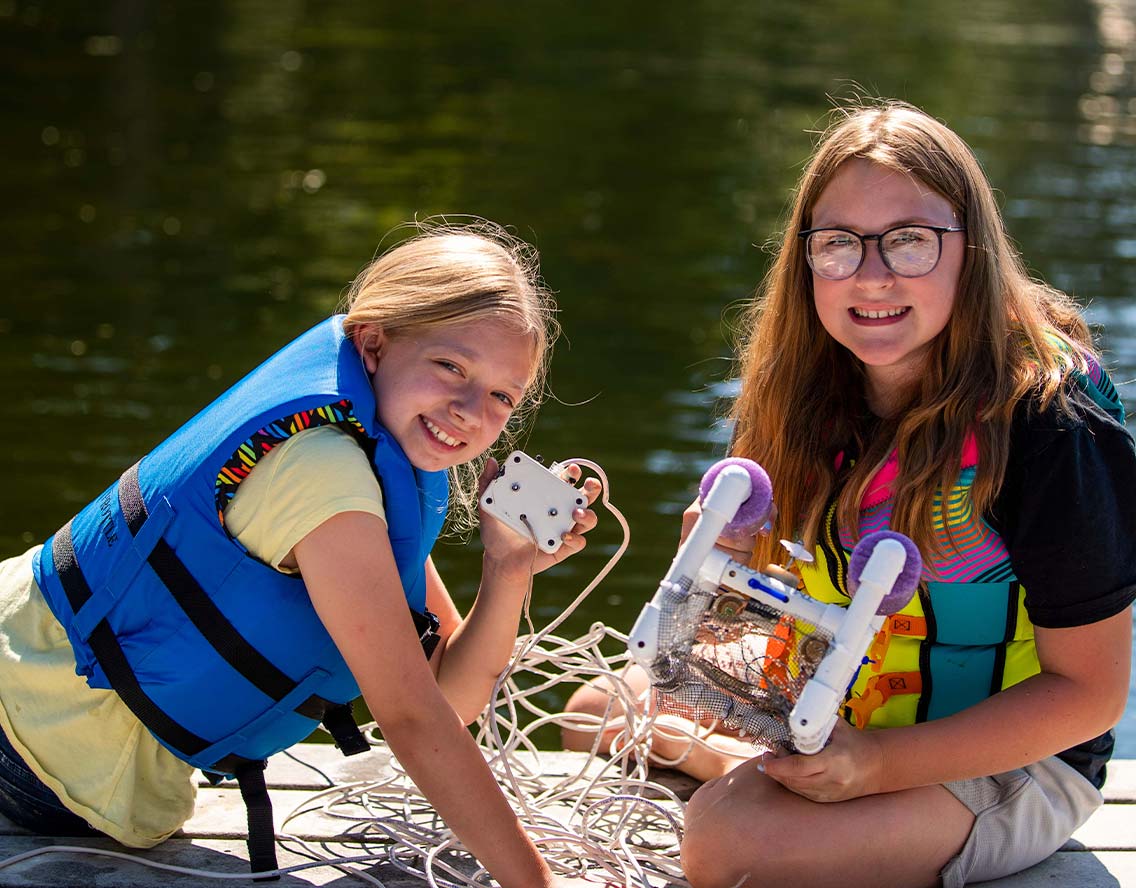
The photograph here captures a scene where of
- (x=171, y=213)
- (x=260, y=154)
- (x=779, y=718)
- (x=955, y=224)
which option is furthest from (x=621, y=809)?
(x=260, y=154)

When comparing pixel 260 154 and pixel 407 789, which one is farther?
pixel 260 154

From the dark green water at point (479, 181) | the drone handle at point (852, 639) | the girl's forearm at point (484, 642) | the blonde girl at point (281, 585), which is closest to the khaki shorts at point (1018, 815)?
the drone handle at point (852, 639)

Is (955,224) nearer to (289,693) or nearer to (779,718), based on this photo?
(779,718)

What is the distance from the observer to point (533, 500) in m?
2.71

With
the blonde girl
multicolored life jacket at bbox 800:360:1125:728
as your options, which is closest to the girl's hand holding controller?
the blonde girl

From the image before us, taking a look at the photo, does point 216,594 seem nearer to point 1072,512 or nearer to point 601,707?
point 601,707

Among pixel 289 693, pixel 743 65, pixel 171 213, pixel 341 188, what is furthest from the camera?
pixel 743 65

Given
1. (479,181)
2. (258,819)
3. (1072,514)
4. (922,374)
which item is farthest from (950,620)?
(479,181)

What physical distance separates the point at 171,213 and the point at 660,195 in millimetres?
3260

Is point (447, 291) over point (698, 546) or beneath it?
over

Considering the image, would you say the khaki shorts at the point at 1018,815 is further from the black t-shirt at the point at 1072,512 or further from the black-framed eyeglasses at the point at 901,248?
the black-framed eyeglasses at the point at 901,248

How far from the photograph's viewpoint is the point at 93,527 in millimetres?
2621

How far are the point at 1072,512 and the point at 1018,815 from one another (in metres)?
0.55

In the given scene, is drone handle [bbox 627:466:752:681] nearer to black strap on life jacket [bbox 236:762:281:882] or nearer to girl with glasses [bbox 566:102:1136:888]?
girl with glasses [bbox 566:102:1136:888]
